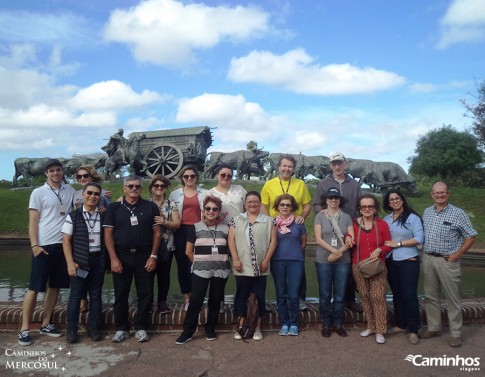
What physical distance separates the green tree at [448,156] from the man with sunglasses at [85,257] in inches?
1180

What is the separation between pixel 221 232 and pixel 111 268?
3.32ft

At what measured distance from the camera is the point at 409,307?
11.3 ft

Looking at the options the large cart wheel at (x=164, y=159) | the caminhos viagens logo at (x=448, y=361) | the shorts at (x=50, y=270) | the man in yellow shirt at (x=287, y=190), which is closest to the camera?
the caminhos viagens logo at (x=448, y=361)

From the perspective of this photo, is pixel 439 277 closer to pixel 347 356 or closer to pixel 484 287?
pixel 347 356

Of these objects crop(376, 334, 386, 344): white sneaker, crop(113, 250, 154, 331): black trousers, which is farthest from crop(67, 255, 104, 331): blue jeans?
crop(376, 334, 386, 344): white sneaker

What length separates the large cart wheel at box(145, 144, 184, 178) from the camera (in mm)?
17672

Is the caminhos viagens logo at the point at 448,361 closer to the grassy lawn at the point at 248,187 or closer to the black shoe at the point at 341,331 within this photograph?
the black shoe at the point at 341,331

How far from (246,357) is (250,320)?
42 cm

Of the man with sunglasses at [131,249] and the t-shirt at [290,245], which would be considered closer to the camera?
the man with sunglasses at [131,249]

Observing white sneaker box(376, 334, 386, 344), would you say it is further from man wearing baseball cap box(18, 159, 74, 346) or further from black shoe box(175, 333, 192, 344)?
man wearing baseball cap box(18, 159, 74, 346)

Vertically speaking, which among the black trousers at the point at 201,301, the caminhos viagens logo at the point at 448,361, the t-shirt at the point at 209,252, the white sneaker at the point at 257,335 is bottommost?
the caminhos viagens logo at the point at 448,361

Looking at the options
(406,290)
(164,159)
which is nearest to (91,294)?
(406,290)

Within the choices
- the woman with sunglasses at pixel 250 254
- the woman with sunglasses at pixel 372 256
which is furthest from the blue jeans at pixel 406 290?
the woman with sunglasses at pixel 250 254

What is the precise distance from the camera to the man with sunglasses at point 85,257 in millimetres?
3314
